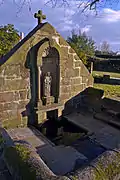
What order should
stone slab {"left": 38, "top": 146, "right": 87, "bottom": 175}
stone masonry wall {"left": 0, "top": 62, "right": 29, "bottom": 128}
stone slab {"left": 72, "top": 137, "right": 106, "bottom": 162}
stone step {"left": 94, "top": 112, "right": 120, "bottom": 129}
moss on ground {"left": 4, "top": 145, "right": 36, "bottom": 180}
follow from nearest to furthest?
moss on ground {"left": 4, "top": 145, "right": 36, "bottom": 180}, stone slab {"left": 38, "top": 146, "right": 87, "bottom": 175}, stone slab {"left": 72, "top": 137, "right": 106, "bottom": 162}, stone masonry wall {"left": 0, "top": 62, "right": 29, "bottom": 128}, stone step {"left": 94, "top": 112, "right": 120, "bottom": 129}

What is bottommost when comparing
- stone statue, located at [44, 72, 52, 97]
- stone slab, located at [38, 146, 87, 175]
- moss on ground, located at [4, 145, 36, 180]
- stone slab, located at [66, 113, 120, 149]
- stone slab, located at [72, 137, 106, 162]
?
stone slab, located at [72, 137, 106, 162]

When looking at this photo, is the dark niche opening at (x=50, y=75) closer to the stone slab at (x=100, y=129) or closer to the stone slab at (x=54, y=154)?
the stone slab at (x=100, y=129)

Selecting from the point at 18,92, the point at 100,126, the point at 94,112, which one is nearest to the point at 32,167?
the point at 18,92

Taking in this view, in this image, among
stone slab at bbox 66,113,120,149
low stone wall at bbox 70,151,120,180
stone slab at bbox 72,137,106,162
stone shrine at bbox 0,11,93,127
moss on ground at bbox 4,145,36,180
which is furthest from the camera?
stone shrine at bbox 0,11,93,127

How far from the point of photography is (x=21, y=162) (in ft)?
8.13

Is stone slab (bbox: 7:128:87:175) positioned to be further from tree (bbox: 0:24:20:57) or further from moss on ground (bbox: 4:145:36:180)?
tree (bbox: 0:24:20:57)

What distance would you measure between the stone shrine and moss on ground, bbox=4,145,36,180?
3.29 metres

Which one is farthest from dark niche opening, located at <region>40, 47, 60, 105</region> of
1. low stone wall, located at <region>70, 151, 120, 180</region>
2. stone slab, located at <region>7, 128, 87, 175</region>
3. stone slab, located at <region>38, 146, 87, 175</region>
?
low stone wall, located at <region>70, 151, 120, 180</region>

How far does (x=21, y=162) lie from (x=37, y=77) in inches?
166

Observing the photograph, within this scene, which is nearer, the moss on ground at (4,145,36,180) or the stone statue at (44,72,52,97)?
the moss on ground at (4,145,36,180)

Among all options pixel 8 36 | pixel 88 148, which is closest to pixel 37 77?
pixel 88 148

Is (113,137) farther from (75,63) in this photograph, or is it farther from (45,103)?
(75,63)

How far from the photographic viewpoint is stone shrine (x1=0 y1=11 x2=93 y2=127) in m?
5.97

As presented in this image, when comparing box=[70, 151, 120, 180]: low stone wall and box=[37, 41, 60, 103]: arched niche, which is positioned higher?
box=[37, 41, 60, 103]: arched niche
